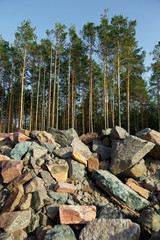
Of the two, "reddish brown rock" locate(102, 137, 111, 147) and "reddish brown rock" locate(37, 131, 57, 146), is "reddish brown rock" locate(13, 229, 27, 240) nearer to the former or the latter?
"reddish brown rock" locate(37, 131, 57, 146)

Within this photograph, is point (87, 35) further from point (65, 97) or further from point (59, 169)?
point (59, 169)

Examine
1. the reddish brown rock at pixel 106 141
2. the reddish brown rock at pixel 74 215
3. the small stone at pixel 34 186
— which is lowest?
the reddish brown rock at pixel 74 215

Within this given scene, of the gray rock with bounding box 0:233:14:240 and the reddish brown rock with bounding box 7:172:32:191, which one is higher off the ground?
the reddish brown rock with bounding box 7:172:32:191

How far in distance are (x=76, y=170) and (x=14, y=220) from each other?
5.83ft

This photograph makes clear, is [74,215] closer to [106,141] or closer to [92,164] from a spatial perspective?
[92,164]

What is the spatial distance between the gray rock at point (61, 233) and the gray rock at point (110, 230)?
7.1 inches

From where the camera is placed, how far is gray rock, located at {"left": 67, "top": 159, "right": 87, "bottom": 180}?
3786mm

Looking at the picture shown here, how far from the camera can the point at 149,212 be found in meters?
2.71

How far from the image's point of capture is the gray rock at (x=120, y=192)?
3301 mm

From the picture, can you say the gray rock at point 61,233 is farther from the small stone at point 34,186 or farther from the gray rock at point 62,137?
the gray rock at point 62,137

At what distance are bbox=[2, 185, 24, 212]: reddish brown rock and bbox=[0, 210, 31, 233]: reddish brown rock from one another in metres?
0.12

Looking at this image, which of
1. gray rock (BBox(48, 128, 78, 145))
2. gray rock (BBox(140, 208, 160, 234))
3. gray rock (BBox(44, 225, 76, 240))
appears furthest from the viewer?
gray rock (BBox(48, 128, 78, 145))

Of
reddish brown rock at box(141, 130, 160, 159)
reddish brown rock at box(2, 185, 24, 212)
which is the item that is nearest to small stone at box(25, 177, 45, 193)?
reddish brown rock at box(2, 185, 24, 212)

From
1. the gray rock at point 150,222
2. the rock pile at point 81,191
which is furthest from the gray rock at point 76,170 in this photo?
the gray rock at point 150,222
